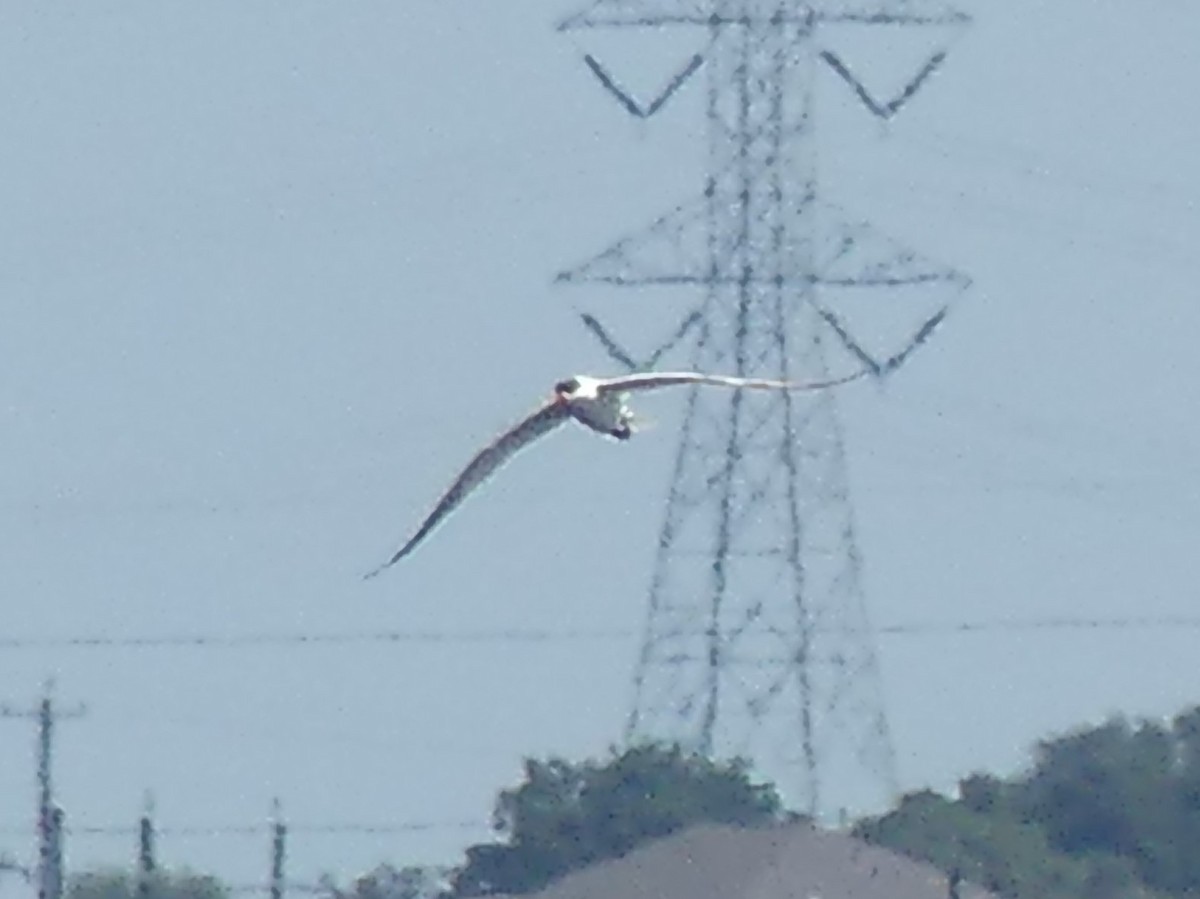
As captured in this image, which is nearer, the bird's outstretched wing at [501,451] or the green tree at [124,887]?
the bird's outstretched wing at [501,451]

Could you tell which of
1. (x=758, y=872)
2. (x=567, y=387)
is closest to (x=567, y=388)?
(x=567, y=387)

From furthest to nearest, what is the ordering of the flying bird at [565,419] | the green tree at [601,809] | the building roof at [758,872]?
1. the green tree at [601,809]
2. the building roof at [758,872]
3. the flying bird at [565,419]

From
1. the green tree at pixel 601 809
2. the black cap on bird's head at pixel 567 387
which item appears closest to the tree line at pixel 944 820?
the green tree at pixel 601 809

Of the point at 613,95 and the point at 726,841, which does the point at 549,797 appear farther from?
the point at 613,95

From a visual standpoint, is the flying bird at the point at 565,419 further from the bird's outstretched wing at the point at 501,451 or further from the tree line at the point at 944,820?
the tree line at the point at 944,820

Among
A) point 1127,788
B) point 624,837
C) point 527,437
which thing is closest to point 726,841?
point 624,837
